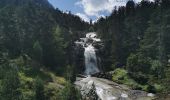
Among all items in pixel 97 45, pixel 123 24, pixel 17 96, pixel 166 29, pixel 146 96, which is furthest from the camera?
pixel 123 24

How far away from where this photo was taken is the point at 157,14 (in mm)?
114562

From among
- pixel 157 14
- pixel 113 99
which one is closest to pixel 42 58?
pixel 113 99

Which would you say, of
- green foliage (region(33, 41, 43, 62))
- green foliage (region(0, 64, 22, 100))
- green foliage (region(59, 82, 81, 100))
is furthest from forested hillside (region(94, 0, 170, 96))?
green foliage (region(0, 64, 22, 100))

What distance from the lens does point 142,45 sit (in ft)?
345

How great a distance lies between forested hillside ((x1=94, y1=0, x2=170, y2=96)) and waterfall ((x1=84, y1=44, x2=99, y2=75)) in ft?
12.0

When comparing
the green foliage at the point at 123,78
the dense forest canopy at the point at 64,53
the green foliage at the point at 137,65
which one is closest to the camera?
the dense forest canopy at the point at 64,53

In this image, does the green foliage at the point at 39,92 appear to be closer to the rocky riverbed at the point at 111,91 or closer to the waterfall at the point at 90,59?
the rocky riverbed at the point at 111,91

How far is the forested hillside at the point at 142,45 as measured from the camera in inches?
3351

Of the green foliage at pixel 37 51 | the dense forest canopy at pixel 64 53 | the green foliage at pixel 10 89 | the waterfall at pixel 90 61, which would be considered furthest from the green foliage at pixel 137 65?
the green foliage at pixel 10 89

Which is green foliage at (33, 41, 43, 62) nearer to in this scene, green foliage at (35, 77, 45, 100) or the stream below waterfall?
the stream below waterfall

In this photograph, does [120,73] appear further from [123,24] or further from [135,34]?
[123,24]

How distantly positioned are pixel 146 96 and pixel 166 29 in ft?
121

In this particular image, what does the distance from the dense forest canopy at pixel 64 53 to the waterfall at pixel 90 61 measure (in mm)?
3045

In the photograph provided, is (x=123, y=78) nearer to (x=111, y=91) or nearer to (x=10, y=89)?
(x=111, y=91)
